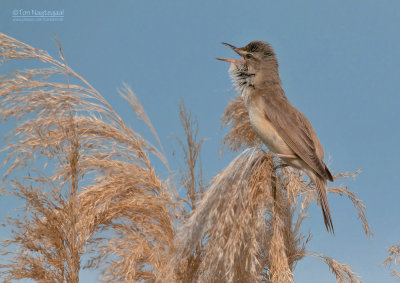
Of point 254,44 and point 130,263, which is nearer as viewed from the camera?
point 130,263

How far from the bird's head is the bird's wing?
29 centimetres

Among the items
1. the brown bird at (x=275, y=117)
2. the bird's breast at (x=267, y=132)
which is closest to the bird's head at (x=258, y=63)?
the brown bird at (x=275, y=117)

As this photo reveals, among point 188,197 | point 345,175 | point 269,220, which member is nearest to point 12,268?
point 188,197

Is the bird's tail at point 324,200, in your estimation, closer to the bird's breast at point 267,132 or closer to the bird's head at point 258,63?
the bird's breast at point 267,132

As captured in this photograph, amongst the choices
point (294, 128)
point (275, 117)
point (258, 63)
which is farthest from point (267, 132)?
point (258, 63)

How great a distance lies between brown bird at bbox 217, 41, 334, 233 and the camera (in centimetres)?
366

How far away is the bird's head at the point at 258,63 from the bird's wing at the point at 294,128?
11.2 inches

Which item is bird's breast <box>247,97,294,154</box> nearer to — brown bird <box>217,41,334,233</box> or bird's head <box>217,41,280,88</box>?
brown bird <box>217,41,334,233</box>

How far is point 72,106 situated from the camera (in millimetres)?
3857

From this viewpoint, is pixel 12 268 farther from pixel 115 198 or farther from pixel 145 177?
pixel 145 177

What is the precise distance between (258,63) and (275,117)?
0.85 meters

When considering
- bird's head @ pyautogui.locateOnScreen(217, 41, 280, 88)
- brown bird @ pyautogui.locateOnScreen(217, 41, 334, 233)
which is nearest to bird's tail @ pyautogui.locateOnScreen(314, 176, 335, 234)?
brown bird @ pyautogui.locateOnScreen(217, 41, 334, 233)

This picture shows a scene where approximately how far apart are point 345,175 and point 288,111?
0.92m

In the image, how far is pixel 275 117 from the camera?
3.86 metres
